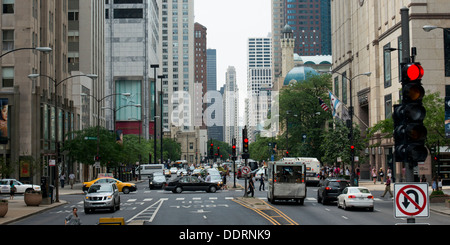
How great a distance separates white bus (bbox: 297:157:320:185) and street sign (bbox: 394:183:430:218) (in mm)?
52252

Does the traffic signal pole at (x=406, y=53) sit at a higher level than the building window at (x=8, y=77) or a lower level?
lower

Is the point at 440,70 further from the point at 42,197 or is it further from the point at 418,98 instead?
the point at 418,98

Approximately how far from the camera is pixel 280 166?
3716 centimetres

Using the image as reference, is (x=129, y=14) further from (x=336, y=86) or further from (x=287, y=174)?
(x=287, y=174)

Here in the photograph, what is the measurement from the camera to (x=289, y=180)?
1474 inches

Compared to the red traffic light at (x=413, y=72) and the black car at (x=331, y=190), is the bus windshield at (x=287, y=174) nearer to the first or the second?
the black car at (x=331, y=190)

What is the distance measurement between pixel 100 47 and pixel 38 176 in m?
46.3

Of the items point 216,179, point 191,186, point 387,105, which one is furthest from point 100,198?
point 387,105

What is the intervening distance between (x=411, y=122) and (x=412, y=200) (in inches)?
51.3

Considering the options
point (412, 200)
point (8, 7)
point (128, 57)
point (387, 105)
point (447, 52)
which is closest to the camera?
point (412, 200)

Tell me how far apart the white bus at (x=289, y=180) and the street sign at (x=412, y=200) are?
2755cm

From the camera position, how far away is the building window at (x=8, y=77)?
60.9 metres

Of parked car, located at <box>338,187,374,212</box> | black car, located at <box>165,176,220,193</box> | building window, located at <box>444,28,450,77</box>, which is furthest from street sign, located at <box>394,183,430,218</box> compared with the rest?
building window, located at <box>444,28,450,77</box>

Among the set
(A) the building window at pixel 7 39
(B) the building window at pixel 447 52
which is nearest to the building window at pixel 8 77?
(A) the building window at pixel 7 39
